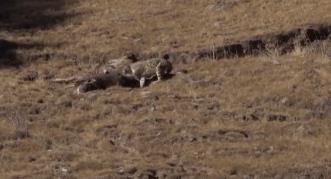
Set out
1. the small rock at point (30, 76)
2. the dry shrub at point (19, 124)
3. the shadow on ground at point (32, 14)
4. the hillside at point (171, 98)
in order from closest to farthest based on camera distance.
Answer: the hillside at point (171, 98), the dry shrub at point (19, 124), the small rock at point (30, 76), the shadow on ground at point (32, 14)

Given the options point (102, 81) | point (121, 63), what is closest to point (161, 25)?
point (121, 63)

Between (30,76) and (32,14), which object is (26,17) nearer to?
(32,14)

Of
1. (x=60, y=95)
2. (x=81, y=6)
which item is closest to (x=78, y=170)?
(x=60, y=95)

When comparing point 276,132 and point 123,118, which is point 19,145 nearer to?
point 123,118

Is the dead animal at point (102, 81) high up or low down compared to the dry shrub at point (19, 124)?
up

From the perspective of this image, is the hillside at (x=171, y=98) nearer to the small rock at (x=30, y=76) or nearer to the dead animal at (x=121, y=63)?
the small rock at (x=30, y=76)

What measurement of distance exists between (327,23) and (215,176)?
39.5 ft

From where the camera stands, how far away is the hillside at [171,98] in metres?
19.3

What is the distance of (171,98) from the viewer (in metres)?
24.4

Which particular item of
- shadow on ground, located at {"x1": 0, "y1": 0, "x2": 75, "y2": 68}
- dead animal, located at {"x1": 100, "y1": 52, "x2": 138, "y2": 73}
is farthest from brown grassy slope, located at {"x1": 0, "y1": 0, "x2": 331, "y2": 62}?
dead animal, located at {"x1": 100, "y1": 52, "x2": 138, "y2": 73}

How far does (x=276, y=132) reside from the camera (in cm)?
2112

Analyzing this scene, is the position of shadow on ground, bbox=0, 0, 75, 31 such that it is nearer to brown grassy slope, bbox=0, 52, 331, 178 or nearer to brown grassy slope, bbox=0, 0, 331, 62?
brown grassy slope, bbox=0, 0, 331, 62

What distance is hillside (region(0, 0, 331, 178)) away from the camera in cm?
1927

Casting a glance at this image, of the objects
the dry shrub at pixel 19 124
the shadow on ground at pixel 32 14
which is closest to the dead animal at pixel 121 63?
the dry shrub at pixel 19 124
